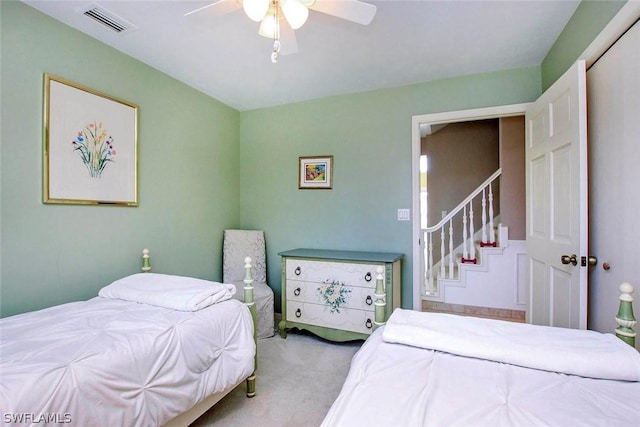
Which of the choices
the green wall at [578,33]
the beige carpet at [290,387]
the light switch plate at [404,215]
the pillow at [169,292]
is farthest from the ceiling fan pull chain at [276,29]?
the beige carpet at [290,387]

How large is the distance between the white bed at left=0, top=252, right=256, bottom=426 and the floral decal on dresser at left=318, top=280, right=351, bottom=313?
94 centimetres

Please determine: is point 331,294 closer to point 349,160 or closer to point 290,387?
point 290,387

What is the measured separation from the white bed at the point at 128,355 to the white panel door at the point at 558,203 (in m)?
1.85

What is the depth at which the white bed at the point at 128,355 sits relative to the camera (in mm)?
999

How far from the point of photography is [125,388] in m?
1.18

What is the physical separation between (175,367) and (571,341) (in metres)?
1.59

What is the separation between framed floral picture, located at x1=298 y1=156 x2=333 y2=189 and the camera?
3148 millimetres

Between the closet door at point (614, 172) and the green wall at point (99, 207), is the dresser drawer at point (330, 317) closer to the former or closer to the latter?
the green wall at point (99, 207)

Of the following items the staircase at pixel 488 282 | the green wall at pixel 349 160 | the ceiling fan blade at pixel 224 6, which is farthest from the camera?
the staircase at pixel 488 282

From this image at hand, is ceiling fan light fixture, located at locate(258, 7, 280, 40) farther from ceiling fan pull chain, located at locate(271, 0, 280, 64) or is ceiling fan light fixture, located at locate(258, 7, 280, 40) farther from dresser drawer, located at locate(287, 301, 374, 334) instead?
dresser drawer, located at locate(287, 301, 374, 334)

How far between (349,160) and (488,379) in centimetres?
238

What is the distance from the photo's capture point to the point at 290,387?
2.08 meters

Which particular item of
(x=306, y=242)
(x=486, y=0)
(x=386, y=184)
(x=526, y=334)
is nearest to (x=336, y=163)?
(x=386, y=184)
